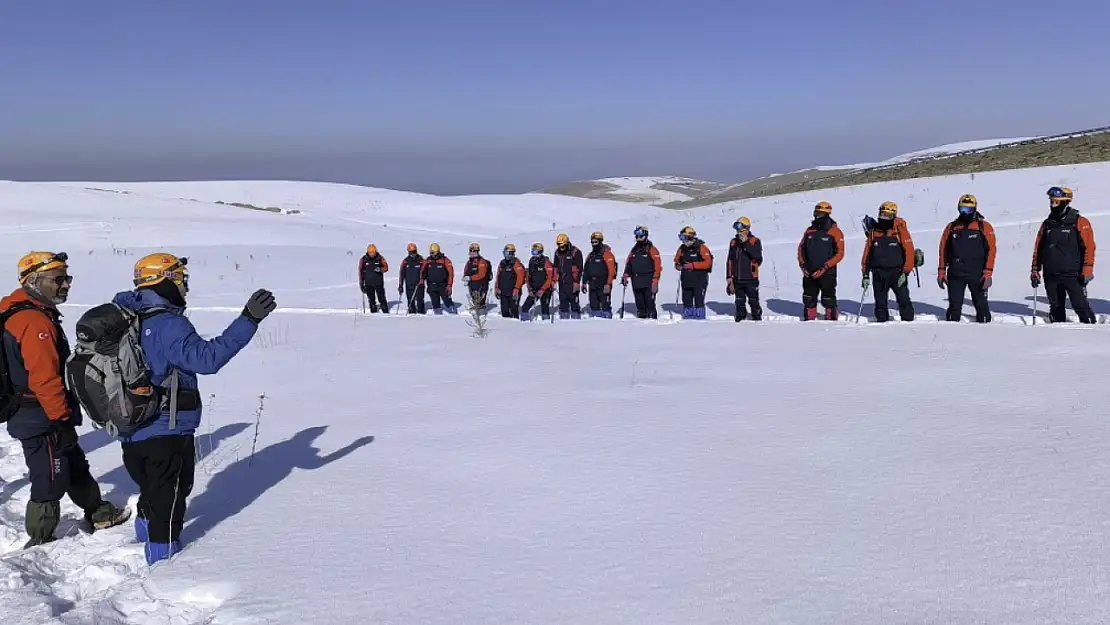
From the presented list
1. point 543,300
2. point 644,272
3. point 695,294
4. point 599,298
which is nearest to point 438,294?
point 543,300

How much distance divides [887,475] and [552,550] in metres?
1.79

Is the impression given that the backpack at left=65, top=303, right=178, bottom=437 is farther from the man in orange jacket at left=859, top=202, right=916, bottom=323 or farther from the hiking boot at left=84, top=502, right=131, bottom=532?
the man in orange jacket at left=859, top=202, right=916, bottom=323

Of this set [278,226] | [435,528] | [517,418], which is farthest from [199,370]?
[278,226]

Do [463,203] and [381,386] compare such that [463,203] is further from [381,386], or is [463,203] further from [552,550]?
[552,550]

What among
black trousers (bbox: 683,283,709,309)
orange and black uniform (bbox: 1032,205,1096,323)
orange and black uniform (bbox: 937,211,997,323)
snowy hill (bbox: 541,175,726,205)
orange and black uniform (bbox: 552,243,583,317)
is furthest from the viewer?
snowy hill (bbox: 541,175,726,205)

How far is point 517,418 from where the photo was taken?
528cm

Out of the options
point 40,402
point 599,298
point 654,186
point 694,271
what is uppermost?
point 654,186

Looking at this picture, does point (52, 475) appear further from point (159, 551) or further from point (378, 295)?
point (378, 295)

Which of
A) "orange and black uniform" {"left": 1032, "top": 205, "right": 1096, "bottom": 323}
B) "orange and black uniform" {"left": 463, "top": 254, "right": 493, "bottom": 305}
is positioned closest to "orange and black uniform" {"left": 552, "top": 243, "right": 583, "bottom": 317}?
"orange and black uniform" {"left": 463, "top": 254, "right": 493, "bottom": 305}

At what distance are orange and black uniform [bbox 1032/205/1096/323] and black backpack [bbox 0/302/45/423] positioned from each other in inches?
390

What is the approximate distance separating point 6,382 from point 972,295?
9.73 meters

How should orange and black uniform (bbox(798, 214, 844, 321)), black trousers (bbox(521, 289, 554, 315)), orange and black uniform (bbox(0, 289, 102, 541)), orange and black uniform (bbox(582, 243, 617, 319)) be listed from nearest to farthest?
orange and black uniform (bbox(0, 289, 102, 541))
orange and black uniform (bbox(798, 214, 844, 321))
orange and black uniform (bbox(582, 243, 617, 319))
black trousers (bbox(521, 289, 554, 315))

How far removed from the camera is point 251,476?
4.76 m

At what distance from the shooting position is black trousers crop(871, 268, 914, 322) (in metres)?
9.48
